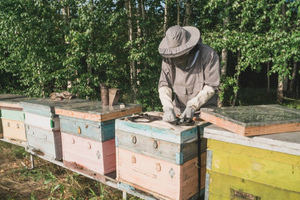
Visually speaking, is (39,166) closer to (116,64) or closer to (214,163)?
(116,64)

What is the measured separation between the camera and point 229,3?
5.42 meters

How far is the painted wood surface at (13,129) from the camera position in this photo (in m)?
3.76

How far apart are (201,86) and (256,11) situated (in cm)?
376

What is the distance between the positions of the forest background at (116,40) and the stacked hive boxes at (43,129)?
213 cm

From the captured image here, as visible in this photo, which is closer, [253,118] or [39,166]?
[253,118]

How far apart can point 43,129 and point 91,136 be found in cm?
109

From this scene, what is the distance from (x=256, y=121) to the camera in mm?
1533

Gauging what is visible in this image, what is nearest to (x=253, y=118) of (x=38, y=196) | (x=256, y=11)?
(x=38, y=196)

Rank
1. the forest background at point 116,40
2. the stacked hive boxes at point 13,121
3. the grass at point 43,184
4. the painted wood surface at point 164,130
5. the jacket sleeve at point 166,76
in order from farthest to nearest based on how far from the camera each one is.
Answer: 1. the forest background at point 116,40
2. the stacked hive boxes at point 13,121
3. the grass at point 43,184
4. the jacket sleeve at point 166,76
5. the painted wood surface at point 164,130

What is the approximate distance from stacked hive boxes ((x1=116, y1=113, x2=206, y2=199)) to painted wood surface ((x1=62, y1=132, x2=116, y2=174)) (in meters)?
0.33

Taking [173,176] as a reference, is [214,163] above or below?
above

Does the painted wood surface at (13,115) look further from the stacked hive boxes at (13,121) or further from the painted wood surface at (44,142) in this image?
the painted wood surface at (44,142)

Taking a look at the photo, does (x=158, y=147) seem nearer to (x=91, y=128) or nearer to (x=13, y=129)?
(x=91, y=128)

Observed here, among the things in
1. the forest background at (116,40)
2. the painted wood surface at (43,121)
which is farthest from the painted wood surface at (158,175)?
the forest background at (116,40)
